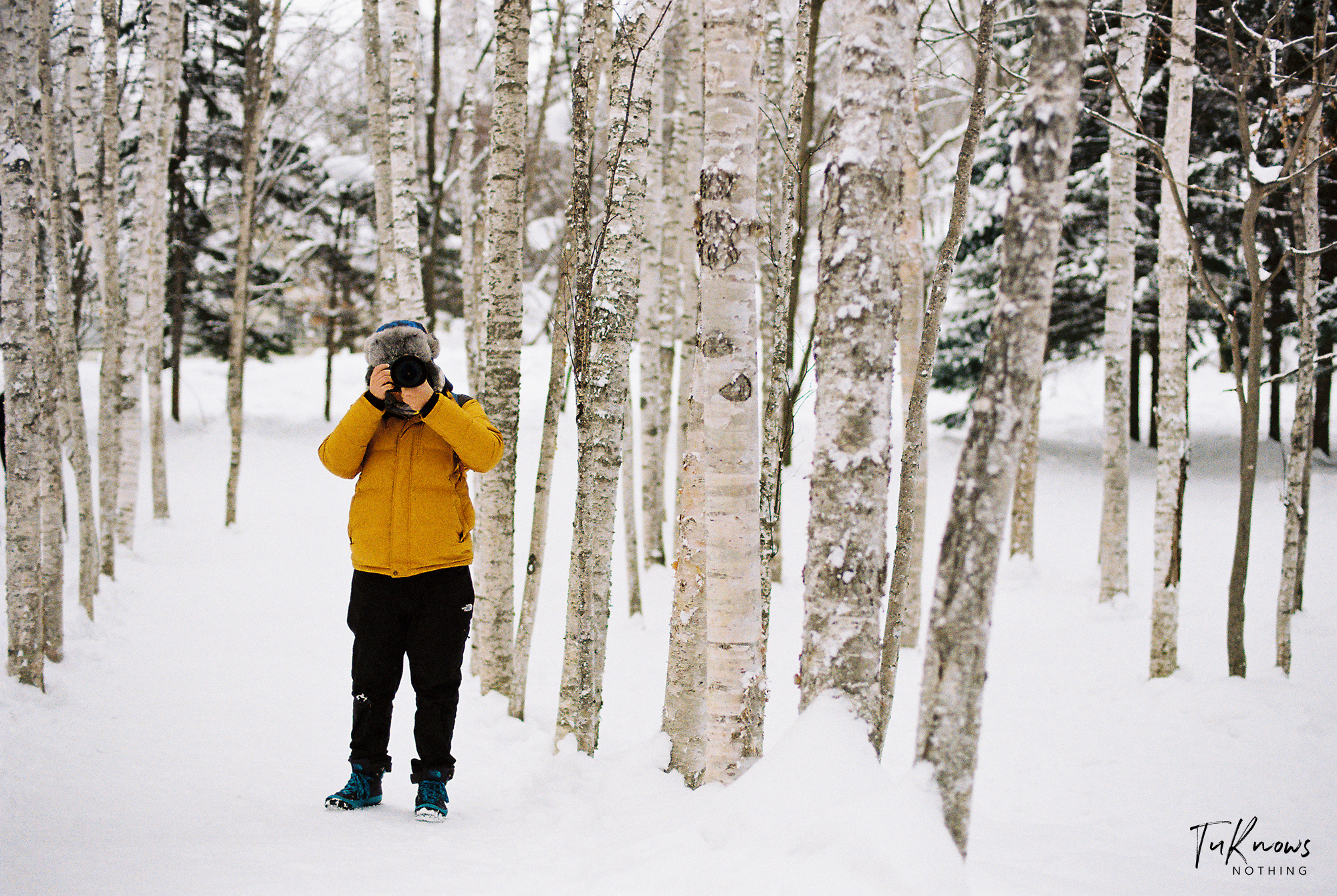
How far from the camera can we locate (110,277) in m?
8.20

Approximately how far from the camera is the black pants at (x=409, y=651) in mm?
3143

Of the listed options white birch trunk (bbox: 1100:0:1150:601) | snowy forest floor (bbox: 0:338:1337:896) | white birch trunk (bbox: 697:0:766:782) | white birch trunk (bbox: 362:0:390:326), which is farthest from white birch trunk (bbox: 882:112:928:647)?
white birch trunk (bbox: 362:0:390:326)

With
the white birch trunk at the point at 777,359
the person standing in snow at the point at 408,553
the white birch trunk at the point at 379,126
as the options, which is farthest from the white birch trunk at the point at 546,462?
the white birch trunk at the point at 379,126

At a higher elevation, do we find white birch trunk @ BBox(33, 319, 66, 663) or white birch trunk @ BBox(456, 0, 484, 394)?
white birch trunk @ BBox(456, 0, 484, 394)

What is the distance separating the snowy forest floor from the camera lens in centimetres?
162

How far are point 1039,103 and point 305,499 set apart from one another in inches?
540

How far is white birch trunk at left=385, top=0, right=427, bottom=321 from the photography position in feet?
20.2

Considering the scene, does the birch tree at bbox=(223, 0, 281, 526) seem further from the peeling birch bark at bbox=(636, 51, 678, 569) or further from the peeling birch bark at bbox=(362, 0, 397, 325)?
the peeling birch bark at bbox=(636, 51, 678, 569)

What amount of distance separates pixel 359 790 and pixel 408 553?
0.97 meters

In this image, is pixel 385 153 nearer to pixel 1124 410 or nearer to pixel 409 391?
pixel 409 391

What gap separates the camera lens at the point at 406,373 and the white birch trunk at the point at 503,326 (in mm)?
1813

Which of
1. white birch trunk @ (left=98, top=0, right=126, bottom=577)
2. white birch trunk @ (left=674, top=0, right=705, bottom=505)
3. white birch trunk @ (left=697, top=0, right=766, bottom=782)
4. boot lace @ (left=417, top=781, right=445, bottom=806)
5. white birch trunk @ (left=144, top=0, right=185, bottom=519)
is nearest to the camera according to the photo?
white birch trunk @ (left=697, top=0, right=766, bottom=782)

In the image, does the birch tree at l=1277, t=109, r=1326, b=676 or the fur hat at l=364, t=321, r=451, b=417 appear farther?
the birch tree at l=1277, t=109, r=1326, b=676
